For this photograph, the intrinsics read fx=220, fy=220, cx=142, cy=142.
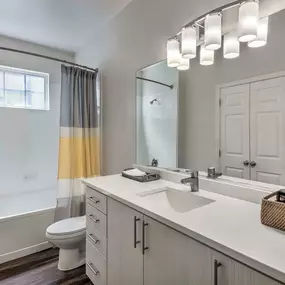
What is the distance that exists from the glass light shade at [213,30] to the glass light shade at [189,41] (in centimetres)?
13

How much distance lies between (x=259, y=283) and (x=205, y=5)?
157 centimetres

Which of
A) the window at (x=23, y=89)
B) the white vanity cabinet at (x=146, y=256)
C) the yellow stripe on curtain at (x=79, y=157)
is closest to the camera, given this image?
the white vanity cabinet at (x=146, y=256)

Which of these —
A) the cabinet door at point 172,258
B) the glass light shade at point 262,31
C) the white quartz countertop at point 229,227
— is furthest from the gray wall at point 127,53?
the cabinet door at point 172,258

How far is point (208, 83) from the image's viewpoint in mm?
1515

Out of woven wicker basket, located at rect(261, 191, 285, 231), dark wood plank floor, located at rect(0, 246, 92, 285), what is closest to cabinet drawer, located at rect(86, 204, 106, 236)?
dark wood plank floor, located at rect(0, 246, 92, 285)

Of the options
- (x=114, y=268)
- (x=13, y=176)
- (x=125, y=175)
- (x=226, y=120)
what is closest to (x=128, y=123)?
(x=125, y=175)

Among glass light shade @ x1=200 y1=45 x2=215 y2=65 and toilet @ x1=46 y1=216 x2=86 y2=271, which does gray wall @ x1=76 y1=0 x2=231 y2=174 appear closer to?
glass light shade @ x1=200 y1=45 x2=215 y2=65

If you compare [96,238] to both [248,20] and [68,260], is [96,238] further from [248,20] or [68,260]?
[248,20]

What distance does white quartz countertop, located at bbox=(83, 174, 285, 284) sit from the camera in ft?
2.20

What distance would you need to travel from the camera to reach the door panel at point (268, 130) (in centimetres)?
114

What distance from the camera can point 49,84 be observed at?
123 inches

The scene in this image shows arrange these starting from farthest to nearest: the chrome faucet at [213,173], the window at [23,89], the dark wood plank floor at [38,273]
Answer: the window at [23,89] < the dark wood plank floor at [38,273] < the chrome faucet at [213,173]

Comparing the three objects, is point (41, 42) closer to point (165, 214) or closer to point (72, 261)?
point (72, 261)

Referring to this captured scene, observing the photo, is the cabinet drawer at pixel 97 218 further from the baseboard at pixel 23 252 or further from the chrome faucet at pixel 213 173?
the baseboard at pixel 23 252
